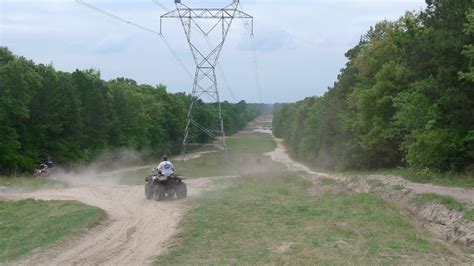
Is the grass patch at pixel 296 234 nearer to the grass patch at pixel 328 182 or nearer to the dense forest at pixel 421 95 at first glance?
the dense forest at pixel 421 95

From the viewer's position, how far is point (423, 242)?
16.7m

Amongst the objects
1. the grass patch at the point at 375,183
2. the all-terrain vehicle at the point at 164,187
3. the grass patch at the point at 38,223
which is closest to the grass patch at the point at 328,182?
the grass patch at the point at 375,183

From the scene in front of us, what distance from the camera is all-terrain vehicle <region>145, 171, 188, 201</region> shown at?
27703 mm

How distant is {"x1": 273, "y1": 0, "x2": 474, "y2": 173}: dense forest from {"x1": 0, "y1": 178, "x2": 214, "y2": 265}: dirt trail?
537 inches

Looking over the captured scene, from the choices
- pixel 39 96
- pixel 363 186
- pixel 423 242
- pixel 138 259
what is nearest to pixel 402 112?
pixel 363 186

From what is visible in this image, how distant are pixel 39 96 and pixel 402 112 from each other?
1589 inches

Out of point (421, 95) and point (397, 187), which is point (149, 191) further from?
point (421, 95)

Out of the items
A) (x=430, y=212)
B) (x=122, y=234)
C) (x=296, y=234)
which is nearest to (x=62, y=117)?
(x=122, y=234)

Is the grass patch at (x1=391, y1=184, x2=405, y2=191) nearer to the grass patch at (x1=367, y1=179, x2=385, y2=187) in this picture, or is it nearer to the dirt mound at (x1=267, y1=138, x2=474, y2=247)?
the dirt mound at (x1=267, y1=138, x2=474, y2=247)

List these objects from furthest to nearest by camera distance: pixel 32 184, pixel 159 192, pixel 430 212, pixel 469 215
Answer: pixel 32 184, pixel 159 192, pixel 430 212, pixel 469 215

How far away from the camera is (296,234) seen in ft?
55.8

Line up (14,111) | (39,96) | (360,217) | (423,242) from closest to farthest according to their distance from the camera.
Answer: (423,242)
(360,217)
(14,111)
(39,96)

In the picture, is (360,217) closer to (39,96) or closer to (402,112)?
(402,112)

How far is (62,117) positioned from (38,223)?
47391 millimetres
